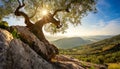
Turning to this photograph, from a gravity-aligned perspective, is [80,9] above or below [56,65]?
above

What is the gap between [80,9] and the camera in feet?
120

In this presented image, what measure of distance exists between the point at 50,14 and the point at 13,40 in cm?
1482

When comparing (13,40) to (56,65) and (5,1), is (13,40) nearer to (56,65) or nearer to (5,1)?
(56,65)

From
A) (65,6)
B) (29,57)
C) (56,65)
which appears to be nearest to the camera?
(29,57)

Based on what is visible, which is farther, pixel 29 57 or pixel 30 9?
pixel 30 9

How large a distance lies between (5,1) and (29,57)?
16.9 metres

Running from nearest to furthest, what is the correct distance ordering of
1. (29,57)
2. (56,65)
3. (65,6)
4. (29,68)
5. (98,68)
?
(29,68)
(29,57)
(56,65)
(65,6)
(98,68)

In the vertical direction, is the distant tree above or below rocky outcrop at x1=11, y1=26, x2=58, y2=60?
above

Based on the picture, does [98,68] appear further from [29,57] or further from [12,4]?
[12,4]

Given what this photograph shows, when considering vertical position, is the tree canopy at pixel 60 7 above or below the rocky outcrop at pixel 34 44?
above

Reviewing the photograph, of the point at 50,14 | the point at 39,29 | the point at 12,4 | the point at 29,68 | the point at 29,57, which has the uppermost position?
the point at 12,4

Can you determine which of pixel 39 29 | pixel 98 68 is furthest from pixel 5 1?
pixel 98 68

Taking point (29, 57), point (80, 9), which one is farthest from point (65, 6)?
point (29, 57)

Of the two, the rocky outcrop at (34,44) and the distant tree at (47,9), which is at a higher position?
the distant tree at (47,9)
